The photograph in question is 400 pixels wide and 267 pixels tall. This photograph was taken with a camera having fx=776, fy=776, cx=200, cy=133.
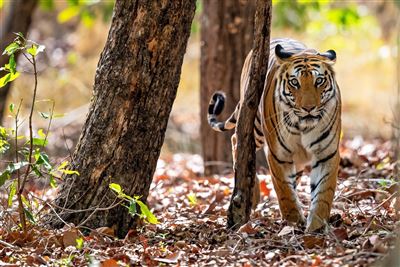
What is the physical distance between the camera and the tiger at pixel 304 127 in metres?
5.56

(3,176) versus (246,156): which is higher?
(246,156)

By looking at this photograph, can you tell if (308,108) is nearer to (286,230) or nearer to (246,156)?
(246,156)

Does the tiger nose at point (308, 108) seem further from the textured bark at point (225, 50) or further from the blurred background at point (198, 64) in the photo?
the blurred background at point (198, 64)

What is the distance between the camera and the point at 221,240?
536 centimetres

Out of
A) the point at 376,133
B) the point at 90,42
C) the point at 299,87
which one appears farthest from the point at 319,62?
the point at 90,42

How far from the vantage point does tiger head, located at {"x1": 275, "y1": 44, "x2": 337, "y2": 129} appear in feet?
18.1

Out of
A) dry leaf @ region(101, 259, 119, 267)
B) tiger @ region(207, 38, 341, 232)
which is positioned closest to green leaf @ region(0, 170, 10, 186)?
dry leaf @ region(101, 259, 119, 267)

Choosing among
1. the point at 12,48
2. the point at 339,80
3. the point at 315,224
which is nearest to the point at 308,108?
the point at 315,224

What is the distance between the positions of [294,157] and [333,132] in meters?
0.39

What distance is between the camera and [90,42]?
20312 millimetres

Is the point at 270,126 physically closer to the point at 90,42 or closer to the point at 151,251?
the point at 151,251

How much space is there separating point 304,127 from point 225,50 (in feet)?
11.3

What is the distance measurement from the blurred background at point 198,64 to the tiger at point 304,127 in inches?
215

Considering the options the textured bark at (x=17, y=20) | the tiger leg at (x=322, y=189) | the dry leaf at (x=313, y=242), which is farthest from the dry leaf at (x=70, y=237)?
the textured bark at (x=17, y=20)
